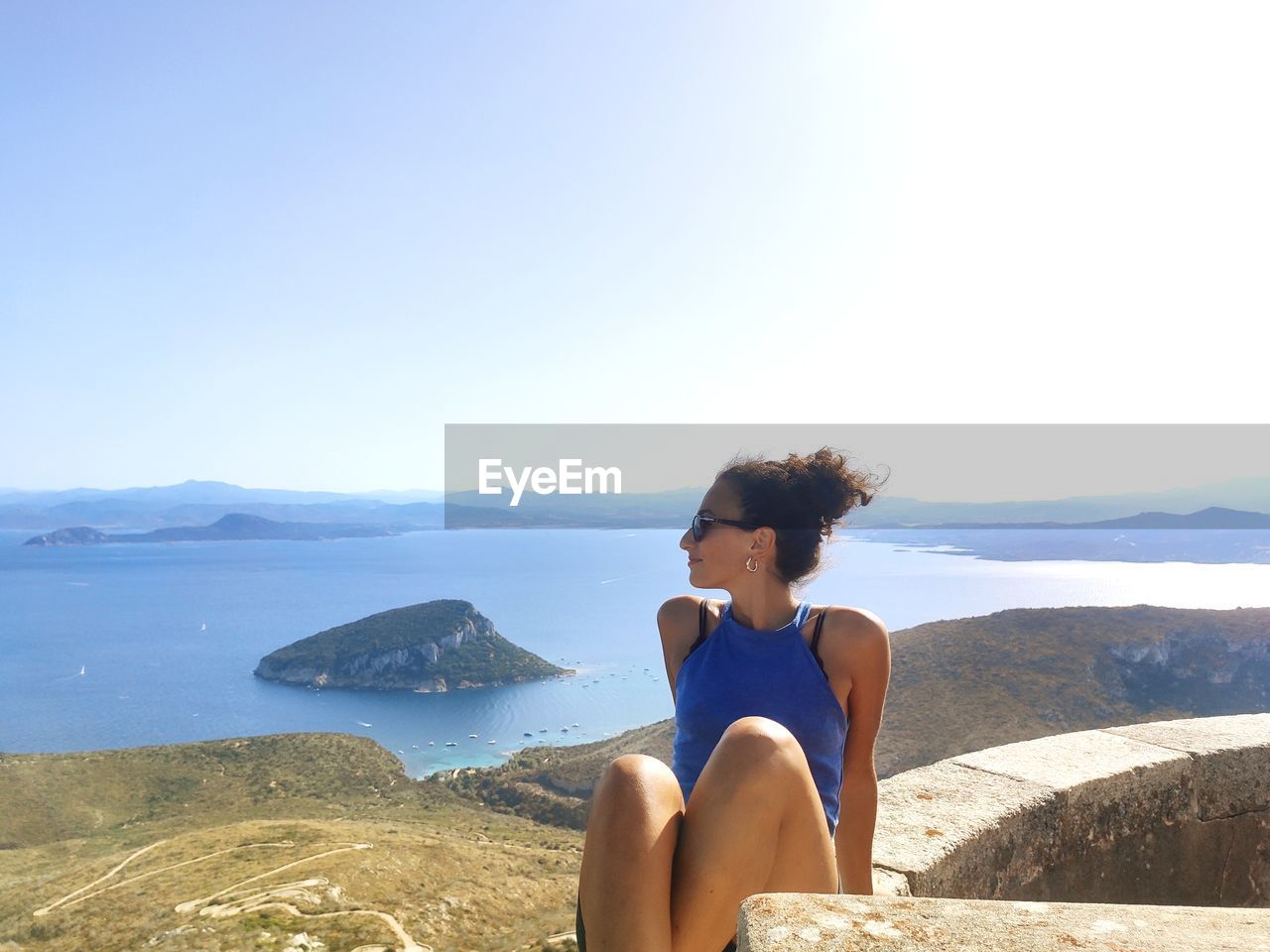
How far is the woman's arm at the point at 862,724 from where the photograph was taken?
209 cm

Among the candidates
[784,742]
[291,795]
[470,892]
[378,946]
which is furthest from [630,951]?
[291,795]

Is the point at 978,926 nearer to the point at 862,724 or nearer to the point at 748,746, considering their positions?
the point at 748,746

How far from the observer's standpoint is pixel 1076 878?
2.43m

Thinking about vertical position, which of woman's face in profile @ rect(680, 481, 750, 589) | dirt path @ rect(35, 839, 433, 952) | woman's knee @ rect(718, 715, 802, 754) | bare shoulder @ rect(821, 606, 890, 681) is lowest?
dirt path @ rect(35, 839, 433, 952)

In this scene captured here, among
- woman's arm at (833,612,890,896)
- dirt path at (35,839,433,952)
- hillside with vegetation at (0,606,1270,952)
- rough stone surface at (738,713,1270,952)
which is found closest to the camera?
woman's arm at (833,612,890,896)

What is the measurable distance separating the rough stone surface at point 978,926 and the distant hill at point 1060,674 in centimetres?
2900

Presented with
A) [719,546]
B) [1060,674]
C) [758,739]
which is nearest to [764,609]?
[719,546]

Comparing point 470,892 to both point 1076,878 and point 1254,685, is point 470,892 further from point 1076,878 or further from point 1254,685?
point 1254,685

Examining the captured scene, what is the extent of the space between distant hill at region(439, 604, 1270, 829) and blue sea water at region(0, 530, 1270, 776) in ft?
41.1

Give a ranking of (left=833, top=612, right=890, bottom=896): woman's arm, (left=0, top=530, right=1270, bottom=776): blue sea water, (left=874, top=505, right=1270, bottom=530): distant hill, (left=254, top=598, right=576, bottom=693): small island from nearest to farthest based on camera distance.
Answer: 1. (left=833, top=612, right=890, bottom=896): woman's arm
2. (left=0, top=530, right=1270, bottom=776): blue sea water
3. (left=874, top=505, right=1270, bottom=530): distant hill
4. (left=254, top=598, right=576, bottom=693): small island

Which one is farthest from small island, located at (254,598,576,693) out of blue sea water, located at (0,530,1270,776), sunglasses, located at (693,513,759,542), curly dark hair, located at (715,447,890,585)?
curly dark hair, located at (715,447,890,585)

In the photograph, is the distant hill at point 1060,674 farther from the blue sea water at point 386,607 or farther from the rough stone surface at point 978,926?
the rough stone surface at point 978,926

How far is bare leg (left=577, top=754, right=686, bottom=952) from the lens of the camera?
1555mm

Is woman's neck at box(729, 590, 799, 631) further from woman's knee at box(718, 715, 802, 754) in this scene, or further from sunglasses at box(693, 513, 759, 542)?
woman's knee at box(718, 715, 802, 754)
